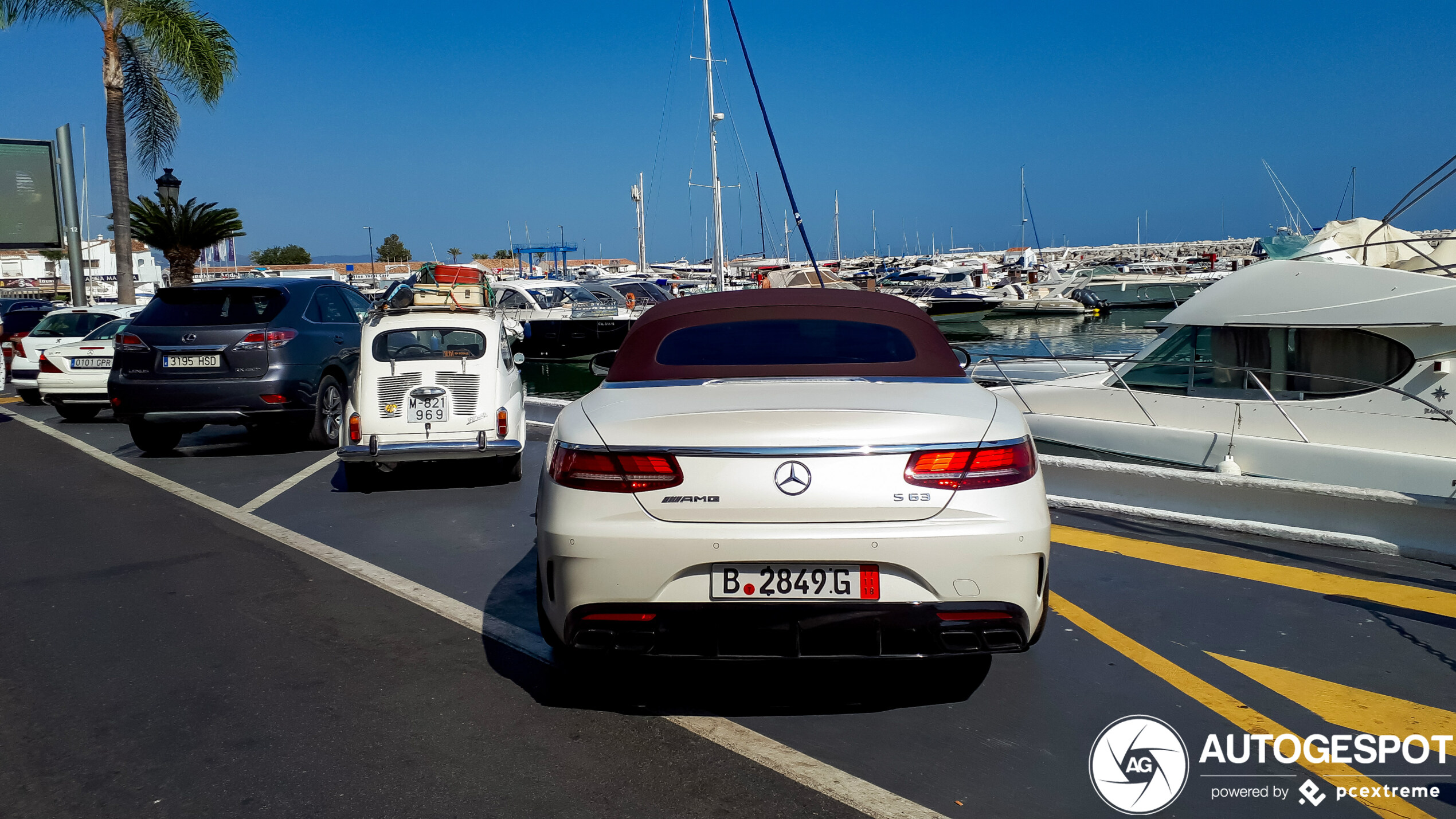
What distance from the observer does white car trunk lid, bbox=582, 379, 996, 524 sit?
350 centimetres

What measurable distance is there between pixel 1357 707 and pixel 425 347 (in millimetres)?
7922

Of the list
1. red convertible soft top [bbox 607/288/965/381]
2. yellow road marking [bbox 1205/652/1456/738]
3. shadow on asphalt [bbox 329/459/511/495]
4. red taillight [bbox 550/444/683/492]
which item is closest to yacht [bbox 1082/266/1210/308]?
shadow on asphalt [bbox 329/459/511/495]

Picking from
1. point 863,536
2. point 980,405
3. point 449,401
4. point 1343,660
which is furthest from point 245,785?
point 449,401

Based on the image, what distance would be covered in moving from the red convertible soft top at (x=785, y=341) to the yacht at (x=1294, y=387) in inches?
185

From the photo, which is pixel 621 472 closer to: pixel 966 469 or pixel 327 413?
pixel 966 469

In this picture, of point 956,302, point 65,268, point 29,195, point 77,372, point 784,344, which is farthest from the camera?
point 65,268

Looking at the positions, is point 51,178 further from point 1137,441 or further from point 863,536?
point 863,536

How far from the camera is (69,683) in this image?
14.4ft

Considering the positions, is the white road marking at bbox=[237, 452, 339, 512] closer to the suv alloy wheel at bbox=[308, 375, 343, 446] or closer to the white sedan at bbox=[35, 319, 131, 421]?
the suv alloy wheel at bbox=[308, 375, 343, 446]

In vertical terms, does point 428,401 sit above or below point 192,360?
below

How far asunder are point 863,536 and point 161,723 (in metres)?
2.68

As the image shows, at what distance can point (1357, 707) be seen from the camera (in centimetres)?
396

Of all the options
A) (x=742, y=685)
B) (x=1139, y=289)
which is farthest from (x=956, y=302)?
(x=742, y=685)

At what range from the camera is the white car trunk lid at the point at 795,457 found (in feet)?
11.5
